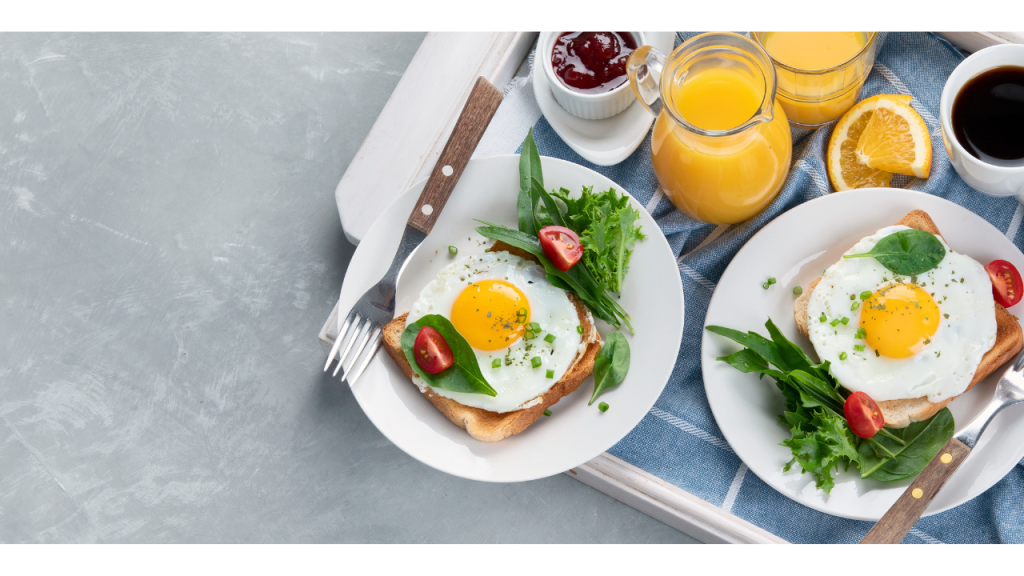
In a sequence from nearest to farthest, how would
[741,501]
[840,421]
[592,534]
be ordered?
[840,421]
[741,501]
[592,534]

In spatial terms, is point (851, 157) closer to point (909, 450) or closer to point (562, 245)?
point (909, 450)

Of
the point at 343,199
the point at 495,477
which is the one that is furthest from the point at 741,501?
the point at 343,199

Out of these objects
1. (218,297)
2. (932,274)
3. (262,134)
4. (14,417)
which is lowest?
(14,417)

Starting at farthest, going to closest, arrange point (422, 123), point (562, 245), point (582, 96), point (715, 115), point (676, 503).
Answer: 1. point (422, 123)
2. point (676, 503)
3. point (582, 96)
4. point (562, 245)
5. point (715, 115)

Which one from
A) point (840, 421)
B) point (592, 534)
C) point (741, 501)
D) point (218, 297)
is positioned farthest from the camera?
point (218, 297)

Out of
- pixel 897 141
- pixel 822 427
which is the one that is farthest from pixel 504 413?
pixel 897 141
